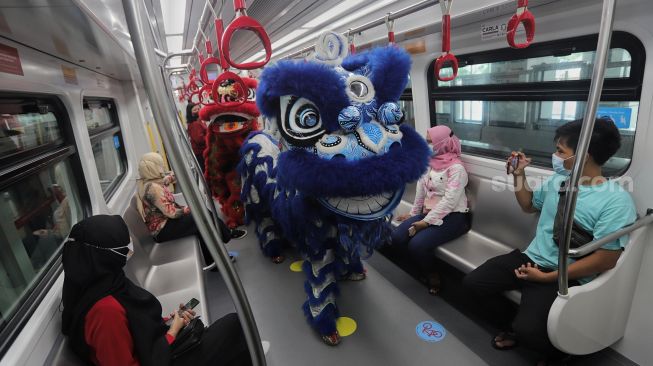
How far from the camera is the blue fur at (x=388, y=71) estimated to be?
70.4 inches

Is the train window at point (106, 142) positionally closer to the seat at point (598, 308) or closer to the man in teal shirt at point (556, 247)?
the man in teal shirt at point (556, 247)

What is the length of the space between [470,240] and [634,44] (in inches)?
67.2

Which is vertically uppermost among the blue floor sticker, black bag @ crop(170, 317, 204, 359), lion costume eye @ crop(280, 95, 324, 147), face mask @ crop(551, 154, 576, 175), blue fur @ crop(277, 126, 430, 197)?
lion costume eye @ crop(280, 95, 324, 147)

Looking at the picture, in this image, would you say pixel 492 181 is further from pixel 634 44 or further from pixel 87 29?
pixel 87 29

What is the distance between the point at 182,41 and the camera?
5.29 meters

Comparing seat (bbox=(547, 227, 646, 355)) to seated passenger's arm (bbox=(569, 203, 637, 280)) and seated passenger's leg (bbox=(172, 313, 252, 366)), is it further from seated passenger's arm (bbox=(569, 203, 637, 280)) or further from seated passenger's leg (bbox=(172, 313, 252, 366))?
seated passenger's leg (bbox=(172, 313, 252, 366))

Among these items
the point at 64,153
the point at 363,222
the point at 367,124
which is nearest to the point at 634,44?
the point at 367,124

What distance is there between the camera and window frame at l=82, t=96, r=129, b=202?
11.6 ft

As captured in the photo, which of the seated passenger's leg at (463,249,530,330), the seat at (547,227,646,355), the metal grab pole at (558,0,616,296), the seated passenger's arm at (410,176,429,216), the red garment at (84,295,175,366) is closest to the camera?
the metal grab pole at (558,0,616,296)

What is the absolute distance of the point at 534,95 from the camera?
247 cm

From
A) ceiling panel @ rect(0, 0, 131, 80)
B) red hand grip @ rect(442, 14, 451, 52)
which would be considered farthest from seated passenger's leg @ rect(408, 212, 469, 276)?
ceiling panel @ rect(0, 0, 131, 80)

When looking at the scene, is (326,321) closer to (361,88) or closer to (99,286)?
(99,286)

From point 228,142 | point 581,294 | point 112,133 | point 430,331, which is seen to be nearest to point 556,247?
point 581,294

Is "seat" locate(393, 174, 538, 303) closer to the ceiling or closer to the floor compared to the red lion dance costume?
closer to the floor
